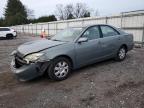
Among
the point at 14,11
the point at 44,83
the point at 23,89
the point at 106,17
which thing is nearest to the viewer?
the point at 23,89

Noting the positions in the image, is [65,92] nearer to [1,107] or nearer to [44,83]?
[44,83]

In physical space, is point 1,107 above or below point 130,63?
below

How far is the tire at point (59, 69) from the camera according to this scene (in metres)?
5.04

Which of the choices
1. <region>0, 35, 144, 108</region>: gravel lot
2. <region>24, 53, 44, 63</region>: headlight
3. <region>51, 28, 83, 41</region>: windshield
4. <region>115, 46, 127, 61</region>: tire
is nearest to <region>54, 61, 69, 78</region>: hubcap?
<region>0, 35, 144, 108</region>: gravel lot

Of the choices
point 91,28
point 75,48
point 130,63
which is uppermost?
point 91,28

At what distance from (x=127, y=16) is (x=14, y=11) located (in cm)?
6824

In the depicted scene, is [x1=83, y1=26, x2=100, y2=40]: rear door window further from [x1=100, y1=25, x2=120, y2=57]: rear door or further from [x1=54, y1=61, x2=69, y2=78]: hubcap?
[x1=54, y1=61, x2=69, y2=78]: hubcap

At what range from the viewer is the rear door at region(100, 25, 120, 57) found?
6.41 m

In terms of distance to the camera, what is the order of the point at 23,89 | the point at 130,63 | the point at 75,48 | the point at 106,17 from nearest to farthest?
the point at 23,89 → the point at 75,48 → the point at 130,63 → the point at 106,17

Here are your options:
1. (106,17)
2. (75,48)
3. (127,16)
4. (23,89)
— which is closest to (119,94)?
(75,48)

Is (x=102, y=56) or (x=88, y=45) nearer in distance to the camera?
(x=88, y=45)

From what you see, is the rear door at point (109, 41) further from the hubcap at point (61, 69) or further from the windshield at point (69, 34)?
the hubcap at point (61, 69)

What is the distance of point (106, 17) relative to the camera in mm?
14172

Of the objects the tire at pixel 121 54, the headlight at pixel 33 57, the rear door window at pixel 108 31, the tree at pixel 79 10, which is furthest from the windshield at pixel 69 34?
the tree at pixel 79 10
